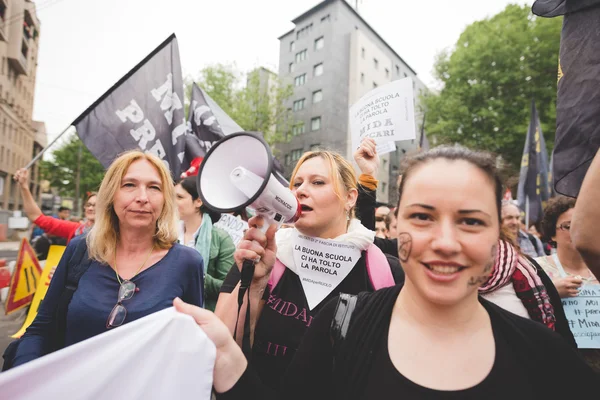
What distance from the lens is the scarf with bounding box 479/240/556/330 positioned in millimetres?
1783

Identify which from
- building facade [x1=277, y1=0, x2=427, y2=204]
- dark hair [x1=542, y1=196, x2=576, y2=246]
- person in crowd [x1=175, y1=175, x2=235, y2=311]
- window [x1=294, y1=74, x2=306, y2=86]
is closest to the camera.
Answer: dark hair [x1=542, y1=196, x2=576, y2=246]

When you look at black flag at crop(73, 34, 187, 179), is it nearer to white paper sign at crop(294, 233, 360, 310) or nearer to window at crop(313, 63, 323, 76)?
white paper sign at crop(294, 233, 360, 310)

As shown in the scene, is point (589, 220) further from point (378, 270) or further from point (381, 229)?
point (381, 229)

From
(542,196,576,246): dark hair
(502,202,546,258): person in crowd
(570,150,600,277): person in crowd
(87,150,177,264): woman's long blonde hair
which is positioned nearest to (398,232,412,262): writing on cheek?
(570,150,600,277): person in crowd

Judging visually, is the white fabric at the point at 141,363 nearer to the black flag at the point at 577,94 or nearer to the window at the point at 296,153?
the black flag at the point at 577,94

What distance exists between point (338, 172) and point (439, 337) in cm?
104

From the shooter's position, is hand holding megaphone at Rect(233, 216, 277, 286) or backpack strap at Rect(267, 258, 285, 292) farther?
backpack strap at Rect(267, 258, 285, 292)

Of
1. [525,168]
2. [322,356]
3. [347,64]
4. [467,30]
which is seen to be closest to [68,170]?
[347,64]

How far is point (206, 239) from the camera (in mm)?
3359

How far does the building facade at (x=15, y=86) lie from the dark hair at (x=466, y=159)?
3176cm

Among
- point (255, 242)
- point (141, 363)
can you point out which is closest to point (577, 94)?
point (255, 242)

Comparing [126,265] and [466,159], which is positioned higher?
[466,159]

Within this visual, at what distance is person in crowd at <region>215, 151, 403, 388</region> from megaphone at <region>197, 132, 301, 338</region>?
142mm

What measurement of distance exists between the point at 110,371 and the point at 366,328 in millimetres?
787
